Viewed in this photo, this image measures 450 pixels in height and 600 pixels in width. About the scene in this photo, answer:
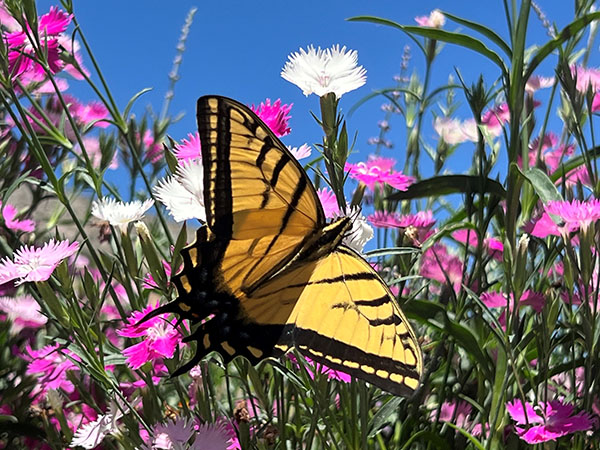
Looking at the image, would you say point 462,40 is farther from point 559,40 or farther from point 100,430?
point 100,430

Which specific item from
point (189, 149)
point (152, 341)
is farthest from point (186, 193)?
point (152, 341)

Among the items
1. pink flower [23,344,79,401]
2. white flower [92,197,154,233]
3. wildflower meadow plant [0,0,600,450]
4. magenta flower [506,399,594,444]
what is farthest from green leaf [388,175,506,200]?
pink flower [23,344,79,401]

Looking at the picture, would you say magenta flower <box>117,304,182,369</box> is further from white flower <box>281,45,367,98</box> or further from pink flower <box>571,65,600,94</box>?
pink flower <box>571,65,600,94</box>

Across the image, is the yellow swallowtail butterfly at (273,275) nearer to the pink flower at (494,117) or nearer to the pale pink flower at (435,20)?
the pink flower at (494,117)

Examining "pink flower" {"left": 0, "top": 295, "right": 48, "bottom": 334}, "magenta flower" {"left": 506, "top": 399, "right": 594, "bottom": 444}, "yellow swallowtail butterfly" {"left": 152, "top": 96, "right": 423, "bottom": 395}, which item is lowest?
"magenta flower" {"left": 506, "top": 399, "right": 594, "bottom": 444}

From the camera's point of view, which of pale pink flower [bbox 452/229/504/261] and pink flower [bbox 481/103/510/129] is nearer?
pale pink flower [bbox 452/229/504/261]

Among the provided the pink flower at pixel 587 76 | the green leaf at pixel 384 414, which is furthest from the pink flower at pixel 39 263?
the pink flower at pixel 587 76
